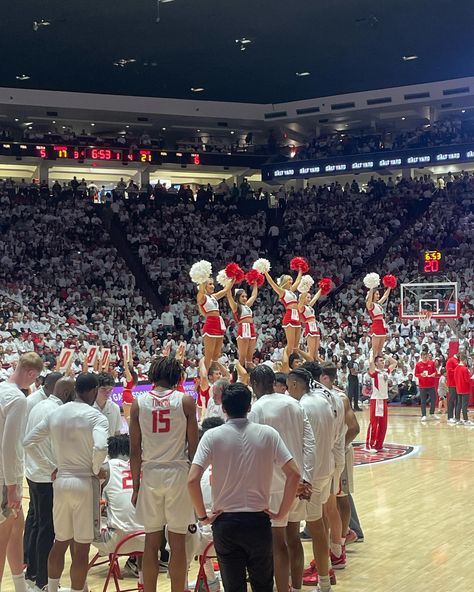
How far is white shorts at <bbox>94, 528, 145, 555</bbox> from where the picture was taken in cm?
683

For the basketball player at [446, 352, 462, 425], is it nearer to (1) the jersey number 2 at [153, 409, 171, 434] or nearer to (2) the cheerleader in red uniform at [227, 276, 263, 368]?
(2) the cheerleader in red uniform at [227, 276, 263, 368]

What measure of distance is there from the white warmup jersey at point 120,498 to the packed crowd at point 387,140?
27.5 metres

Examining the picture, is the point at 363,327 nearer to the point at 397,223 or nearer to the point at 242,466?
the point at 397,223

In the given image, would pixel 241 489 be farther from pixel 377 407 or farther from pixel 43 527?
pixel 377 407

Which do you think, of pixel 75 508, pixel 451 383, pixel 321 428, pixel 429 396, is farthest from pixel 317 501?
pixel 429 396

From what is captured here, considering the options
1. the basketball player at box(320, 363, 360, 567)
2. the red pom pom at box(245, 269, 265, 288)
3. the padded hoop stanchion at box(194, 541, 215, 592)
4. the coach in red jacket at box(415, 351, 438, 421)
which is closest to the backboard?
→ the coach in red jacket at box(415, 351, 438, 421)

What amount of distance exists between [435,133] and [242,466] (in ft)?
99.1

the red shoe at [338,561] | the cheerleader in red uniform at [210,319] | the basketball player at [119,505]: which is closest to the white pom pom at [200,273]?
the cheerleader in red uniform at [210,319]

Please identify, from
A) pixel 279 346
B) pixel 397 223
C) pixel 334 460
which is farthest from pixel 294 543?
pixel 397 223

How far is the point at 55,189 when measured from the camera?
108ft

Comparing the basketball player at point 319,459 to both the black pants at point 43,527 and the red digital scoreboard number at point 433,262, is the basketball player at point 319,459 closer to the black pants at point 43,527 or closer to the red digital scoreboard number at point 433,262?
the black pants at point 43,527

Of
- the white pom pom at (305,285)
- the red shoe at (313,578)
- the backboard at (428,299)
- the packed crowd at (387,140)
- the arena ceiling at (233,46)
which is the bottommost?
the red shoe at (313,578)

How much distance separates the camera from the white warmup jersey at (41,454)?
685 cm

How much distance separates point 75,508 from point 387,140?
3249 centimetres
